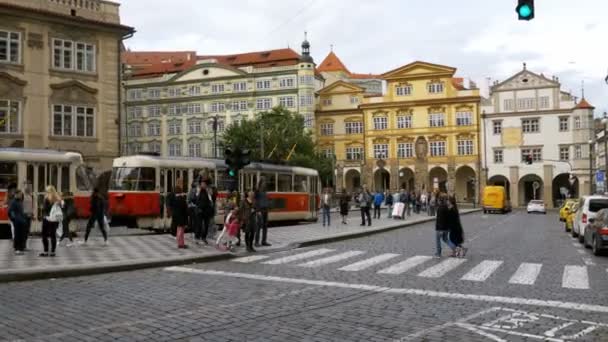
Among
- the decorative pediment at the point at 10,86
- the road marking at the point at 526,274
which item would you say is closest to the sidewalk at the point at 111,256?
the road marking at the point at 526,274

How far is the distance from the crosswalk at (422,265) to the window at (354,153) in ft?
219

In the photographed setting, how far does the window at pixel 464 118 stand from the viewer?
79.0m

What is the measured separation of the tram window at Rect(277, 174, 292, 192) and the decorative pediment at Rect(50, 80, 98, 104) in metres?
13.2

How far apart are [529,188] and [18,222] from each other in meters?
72.2

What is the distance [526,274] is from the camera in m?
13.7

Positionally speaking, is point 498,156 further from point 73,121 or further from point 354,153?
point 73,121

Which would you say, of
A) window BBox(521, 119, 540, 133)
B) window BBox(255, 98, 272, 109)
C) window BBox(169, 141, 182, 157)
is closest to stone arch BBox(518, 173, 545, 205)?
window BBox(521, 119, 540, 133)

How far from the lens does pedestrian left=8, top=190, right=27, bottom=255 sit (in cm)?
1614

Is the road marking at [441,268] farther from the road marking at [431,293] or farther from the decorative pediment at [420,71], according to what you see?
the decorative pediment at [420,71]

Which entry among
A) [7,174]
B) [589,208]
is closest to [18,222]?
[7,174]

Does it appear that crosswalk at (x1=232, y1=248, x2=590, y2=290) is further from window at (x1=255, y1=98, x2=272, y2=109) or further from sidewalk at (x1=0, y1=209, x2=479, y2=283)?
window at (x1=255, y1=98, x2=272, y2=109)

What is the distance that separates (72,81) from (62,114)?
1.98 metres

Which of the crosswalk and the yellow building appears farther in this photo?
the yellow building

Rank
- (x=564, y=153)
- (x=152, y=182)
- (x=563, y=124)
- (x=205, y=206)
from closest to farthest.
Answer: (x=205, y=206), (x=152, y=182), (x=563, y=124), (x=564, y=153)
